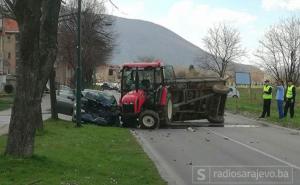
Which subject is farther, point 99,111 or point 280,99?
point 280,99

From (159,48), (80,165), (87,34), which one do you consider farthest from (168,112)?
(159,48)

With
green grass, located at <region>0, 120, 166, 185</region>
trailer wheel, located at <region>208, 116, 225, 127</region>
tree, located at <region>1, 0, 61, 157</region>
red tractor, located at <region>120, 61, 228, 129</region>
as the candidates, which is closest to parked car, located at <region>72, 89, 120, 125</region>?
red tractor, located at <region>120, 61, 228, 129</region>

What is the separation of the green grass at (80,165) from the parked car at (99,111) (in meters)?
7.93

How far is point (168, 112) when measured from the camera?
2441cm

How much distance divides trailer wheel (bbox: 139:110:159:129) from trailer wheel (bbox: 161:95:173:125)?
1.63ft

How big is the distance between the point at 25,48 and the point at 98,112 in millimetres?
14552

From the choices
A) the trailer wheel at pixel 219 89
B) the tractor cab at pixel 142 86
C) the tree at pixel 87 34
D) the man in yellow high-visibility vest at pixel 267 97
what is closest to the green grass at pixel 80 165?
the tractor cab at pixel 142 86

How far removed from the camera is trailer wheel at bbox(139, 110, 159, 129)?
932 inches

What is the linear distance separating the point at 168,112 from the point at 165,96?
2.60 feet

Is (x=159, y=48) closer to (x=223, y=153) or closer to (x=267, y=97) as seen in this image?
(x=267, y=97)

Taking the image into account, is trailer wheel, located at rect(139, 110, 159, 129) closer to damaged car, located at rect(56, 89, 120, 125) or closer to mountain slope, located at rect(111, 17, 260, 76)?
damaged car, located at rect(56, 89, 120, 125)

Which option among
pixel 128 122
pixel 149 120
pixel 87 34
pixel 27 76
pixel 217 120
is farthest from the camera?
pixel 87 34

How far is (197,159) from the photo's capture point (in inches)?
530

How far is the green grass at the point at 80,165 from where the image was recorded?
9.45 metres
